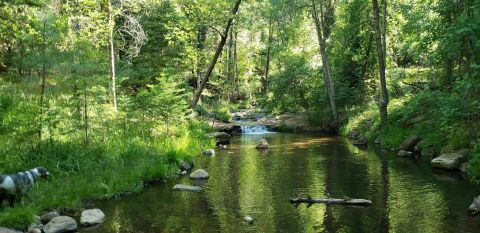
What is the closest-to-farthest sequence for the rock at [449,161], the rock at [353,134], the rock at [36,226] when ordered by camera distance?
1. the rock at [36,226]
2. the rock at [449,161]
3. the rock at [353,134]

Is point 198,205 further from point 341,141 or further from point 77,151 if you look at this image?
point 341,141

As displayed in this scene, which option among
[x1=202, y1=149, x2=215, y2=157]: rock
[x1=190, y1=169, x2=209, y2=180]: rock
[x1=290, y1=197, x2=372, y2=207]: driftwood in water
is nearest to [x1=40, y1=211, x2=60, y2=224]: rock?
[x1=190, y1=169, x2=209, y2=180]: rock

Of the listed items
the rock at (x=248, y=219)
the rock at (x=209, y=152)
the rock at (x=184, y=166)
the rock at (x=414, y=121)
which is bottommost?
the rock at (x=248, y=219)

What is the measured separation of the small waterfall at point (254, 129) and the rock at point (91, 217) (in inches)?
745

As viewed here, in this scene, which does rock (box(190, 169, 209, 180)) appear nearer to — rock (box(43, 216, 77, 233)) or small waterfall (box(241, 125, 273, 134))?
rock (box(43, 216, 77, 233))

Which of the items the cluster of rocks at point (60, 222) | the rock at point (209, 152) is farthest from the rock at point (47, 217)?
the rock at point (209, 152)

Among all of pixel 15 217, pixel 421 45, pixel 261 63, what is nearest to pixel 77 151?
pixel 15 217

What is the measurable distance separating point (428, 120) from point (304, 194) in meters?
8.90

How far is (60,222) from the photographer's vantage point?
792 centimetres

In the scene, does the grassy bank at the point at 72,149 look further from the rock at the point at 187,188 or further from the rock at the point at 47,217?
the rock at the point at 187,188

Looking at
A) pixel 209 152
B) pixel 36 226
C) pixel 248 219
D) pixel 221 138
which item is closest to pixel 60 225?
pixel 36 226

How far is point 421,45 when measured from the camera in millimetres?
15312

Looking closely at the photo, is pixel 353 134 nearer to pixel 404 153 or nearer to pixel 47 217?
pixel 404 153

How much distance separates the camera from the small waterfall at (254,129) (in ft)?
90.3
